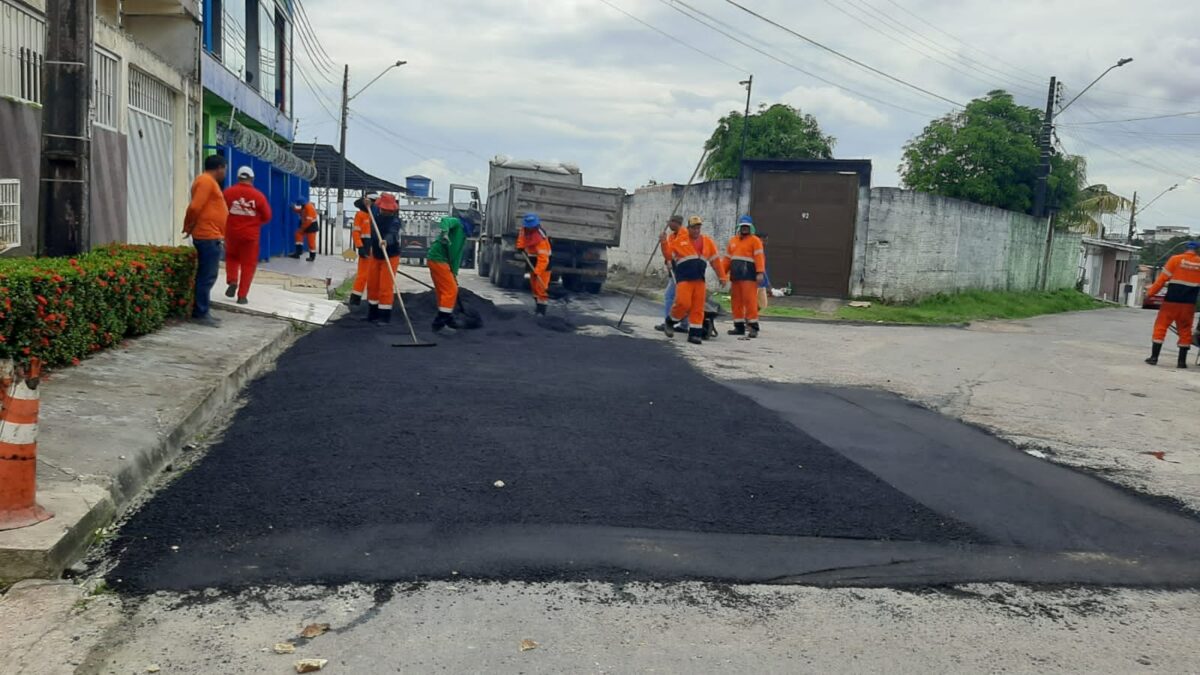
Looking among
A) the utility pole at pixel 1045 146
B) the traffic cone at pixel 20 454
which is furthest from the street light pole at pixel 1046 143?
the traffic cone at pixel 20 454

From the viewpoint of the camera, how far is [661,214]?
27.1m

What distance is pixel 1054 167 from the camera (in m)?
29.6

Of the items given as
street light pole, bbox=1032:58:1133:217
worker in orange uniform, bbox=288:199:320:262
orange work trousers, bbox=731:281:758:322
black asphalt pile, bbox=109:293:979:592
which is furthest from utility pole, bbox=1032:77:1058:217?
black asphalt pile, bbox=109:293:979:592

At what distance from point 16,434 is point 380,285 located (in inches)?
323

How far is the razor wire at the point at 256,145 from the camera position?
1909 cm

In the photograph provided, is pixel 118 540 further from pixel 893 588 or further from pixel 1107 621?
pixel 1107 621

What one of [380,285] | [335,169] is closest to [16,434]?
[380,285]

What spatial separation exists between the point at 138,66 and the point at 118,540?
33.8 ft

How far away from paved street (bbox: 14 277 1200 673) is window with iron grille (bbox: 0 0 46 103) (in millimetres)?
4294

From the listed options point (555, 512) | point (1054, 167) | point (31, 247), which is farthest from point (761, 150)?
point (555, 512)

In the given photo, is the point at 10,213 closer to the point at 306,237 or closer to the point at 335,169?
the point at 306,237

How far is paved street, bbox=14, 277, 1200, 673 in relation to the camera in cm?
344

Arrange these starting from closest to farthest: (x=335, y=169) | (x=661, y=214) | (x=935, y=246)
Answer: (x=935, y=246) < (x=661, y=214) < (x=335, y=169)

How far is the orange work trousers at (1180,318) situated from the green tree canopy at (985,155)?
15.8 meters
